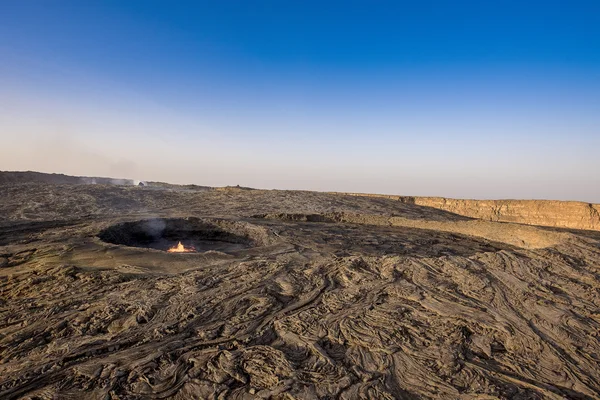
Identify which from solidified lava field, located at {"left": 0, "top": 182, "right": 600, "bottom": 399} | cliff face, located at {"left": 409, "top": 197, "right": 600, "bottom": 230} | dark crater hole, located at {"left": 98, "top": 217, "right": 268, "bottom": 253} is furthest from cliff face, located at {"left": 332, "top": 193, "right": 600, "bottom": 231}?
dark crater hole, located at {"left": 98, "top": 217, "right": 268, "bottom": 253}

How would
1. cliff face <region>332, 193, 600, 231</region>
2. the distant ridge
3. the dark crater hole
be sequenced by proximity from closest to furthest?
the dark crater hole → cliff face <region>332, 193, 600, 231</region> → the distant ridge

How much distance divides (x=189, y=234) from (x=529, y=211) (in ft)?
64.2

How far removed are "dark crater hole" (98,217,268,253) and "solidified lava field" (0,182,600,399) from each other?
4.30ft

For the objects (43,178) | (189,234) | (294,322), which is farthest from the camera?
(43,178)

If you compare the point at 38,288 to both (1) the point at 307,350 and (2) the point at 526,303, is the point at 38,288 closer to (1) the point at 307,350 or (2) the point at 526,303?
(1) the point at 307,350

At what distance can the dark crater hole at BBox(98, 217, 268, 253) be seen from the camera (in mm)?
11348

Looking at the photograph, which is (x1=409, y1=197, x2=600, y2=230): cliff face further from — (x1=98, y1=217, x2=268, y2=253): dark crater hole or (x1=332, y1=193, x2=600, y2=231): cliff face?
(x1=98, y1=217, x2=268, y2=253): dark crater hole

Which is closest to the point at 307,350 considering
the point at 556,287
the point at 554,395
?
the point at 554,395

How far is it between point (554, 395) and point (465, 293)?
2705 mm

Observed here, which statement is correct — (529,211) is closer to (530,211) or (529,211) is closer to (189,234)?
(530,211)

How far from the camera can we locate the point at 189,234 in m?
12.5

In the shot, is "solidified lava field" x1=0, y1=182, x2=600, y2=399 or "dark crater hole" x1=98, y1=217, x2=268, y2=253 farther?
"dark crater hole" x1=98, y1=217, x2=268, y2=253

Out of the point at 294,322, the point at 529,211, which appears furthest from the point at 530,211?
the point at 294,322

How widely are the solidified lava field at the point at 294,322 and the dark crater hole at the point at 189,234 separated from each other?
4.30 ft
